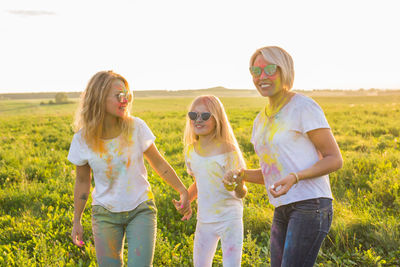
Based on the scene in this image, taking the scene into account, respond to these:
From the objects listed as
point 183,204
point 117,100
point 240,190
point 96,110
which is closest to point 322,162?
point 240,190

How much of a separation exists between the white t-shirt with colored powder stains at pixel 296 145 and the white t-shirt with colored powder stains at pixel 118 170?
1245 mm

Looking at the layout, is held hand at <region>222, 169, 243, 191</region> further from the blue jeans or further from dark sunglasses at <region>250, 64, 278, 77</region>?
dark sunglasses at <region>250, 64, 278, 77</region>

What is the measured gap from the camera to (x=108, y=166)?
10.1ft

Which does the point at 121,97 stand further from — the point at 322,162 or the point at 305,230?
the point at 305,230

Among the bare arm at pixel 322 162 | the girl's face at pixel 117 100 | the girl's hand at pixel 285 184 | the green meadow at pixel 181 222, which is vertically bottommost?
the green meadow at pixel 181 222

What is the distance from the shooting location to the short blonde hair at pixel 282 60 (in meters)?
2.61

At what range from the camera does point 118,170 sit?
3072 millimetres

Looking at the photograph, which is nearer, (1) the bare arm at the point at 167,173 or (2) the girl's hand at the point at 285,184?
(2) the girl's hand at the point at 285,184

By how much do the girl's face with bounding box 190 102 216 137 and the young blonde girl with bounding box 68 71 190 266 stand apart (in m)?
0.47

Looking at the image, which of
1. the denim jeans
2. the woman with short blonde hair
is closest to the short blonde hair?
the woman with short blonde hair

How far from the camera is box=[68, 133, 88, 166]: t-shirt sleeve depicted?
124 inches

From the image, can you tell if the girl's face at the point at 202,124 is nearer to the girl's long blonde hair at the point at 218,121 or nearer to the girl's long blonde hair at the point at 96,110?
the girl's long blonde hair at the point at 218,121

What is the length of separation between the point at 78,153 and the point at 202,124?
48.3 inches

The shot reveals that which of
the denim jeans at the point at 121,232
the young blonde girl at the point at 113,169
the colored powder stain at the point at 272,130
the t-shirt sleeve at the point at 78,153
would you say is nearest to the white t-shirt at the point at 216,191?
the young blonde girl at the point at 113,169
